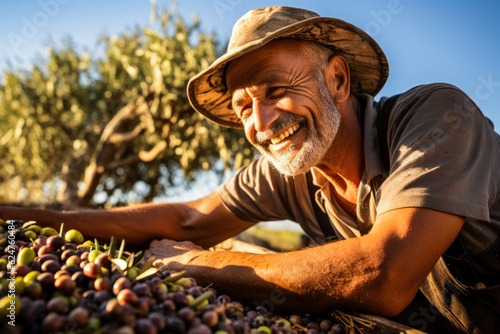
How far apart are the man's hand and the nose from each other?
859 mm

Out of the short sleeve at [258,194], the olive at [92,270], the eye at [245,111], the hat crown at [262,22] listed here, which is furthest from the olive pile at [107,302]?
the hat crown at [262,22]

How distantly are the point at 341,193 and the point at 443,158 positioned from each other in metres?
0.96

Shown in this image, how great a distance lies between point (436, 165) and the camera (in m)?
1.51

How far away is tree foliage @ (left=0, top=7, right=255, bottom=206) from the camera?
7684 millimetres

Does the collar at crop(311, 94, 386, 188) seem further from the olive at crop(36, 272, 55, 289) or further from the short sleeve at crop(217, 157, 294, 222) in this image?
the olive at crop(36, 272, 55, 289)

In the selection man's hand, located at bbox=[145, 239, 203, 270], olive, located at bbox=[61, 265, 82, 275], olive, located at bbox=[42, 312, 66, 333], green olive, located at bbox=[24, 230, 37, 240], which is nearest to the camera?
olive, located at bbox=[42, 312, 66, 333]

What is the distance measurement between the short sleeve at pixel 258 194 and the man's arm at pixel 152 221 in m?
0.09

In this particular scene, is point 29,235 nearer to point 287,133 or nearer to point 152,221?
point 152,221

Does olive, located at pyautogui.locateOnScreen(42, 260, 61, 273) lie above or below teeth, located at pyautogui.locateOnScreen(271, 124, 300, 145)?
below

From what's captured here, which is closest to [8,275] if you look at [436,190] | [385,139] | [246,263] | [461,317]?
[246,263]

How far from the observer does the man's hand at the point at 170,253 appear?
73.9 inches

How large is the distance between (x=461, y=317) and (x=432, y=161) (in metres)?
0.97

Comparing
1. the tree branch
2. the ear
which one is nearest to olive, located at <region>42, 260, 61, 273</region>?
the ear

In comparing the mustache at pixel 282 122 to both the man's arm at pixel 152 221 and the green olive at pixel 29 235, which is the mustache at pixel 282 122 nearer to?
the man's arm at pixel 152 221
